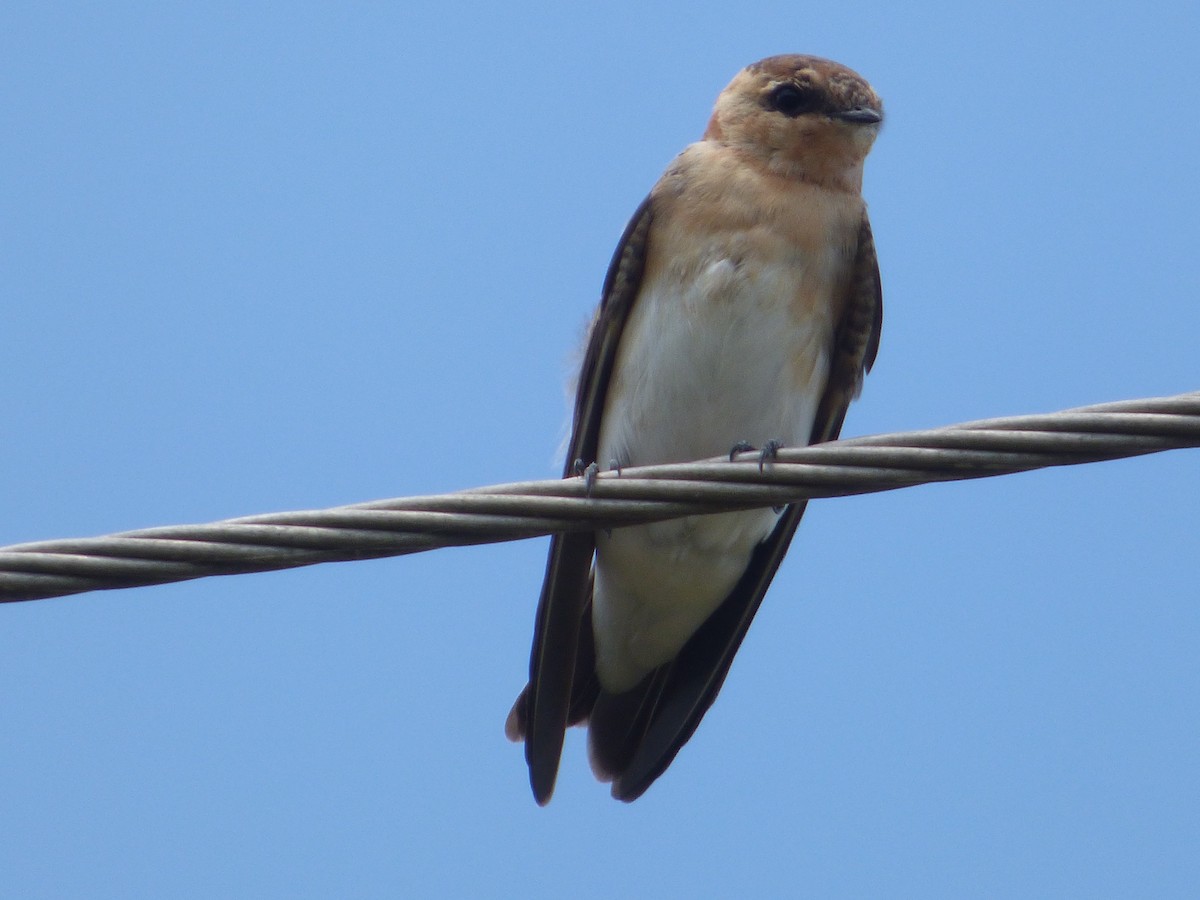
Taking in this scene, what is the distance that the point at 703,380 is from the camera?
A: 556 centimetres

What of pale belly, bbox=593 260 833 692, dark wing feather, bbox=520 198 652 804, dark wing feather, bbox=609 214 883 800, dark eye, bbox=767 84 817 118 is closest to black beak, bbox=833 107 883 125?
dark eye, bbox=767 84 817 118

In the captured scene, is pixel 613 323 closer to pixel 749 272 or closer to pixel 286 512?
pixel 749 272

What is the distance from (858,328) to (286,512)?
3.10 meters

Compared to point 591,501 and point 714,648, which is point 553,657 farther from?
point 591,501

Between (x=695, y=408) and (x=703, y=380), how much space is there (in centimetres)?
11

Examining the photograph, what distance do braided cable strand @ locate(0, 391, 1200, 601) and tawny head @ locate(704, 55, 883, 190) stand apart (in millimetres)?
2687

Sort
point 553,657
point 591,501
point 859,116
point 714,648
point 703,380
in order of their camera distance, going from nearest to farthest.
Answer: point 591,501
point 553,657
point 703,380
point 859,116
point 714,648

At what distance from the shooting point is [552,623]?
209 inches

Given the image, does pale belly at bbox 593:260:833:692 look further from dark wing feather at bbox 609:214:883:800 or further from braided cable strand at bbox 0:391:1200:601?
Answer: braided cable strand at bbox 0:391:1200:601

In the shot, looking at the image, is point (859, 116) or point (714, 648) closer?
point (859, 116)

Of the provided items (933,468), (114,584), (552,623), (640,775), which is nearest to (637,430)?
(552,623)

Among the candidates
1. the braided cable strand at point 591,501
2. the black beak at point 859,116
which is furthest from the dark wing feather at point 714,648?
the braided cable strand at point 591,501

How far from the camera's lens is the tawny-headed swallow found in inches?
218

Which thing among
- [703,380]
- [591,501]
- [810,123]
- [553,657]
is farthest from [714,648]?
[591,501]
